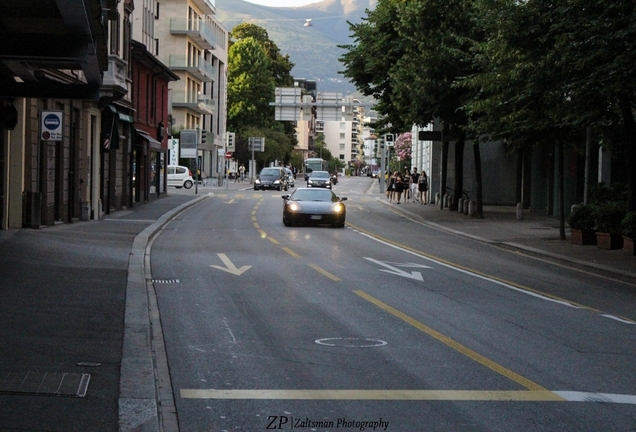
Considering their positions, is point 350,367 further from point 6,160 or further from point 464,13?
point 464,13

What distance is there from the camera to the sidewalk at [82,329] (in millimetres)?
6824

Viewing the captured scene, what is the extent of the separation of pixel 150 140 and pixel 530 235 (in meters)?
22.6

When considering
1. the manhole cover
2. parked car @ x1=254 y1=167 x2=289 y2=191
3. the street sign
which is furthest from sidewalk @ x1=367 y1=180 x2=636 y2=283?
parked car @ x1=254 y1=167 x2=289 y2=191

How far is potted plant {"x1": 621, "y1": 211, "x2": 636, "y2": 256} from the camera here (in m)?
21.7

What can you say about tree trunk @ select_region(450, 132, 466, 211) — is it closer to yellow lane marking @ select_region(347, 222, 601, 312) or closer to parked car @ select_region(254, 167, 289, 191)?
yellow lane marking @ select_region(347, 222, 601, 312)

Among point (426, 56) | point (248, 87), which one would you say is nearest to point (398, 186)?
point (426, 56)

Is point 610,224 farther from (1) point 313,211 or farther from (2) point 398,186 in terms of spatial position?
(2) point 398,186

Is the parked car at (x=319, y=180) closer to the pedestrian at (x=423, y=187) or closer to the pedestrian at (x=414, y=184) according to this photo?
the pedestrian at (x=414, y=184)

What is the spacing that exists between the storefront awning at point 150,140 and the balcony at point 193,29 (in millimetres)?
32034

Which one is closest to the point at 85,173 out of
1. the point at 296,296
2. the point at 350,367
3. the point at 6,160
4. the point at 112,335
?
the point at 6,160

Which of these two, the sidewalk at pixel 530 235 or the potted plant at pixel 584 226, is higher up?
the potted plant at pixel 584 226

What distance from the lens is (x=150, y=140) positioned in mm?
45719

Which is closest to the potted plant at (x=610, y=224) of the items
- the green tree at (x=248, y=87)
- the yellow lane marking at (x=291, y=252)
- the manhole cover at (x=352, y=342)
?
the yellow lane marking at (x=291, y=252)

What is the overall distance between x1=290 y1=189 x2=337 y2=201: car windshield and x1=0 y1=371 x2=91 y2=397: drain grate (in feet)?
77.9
